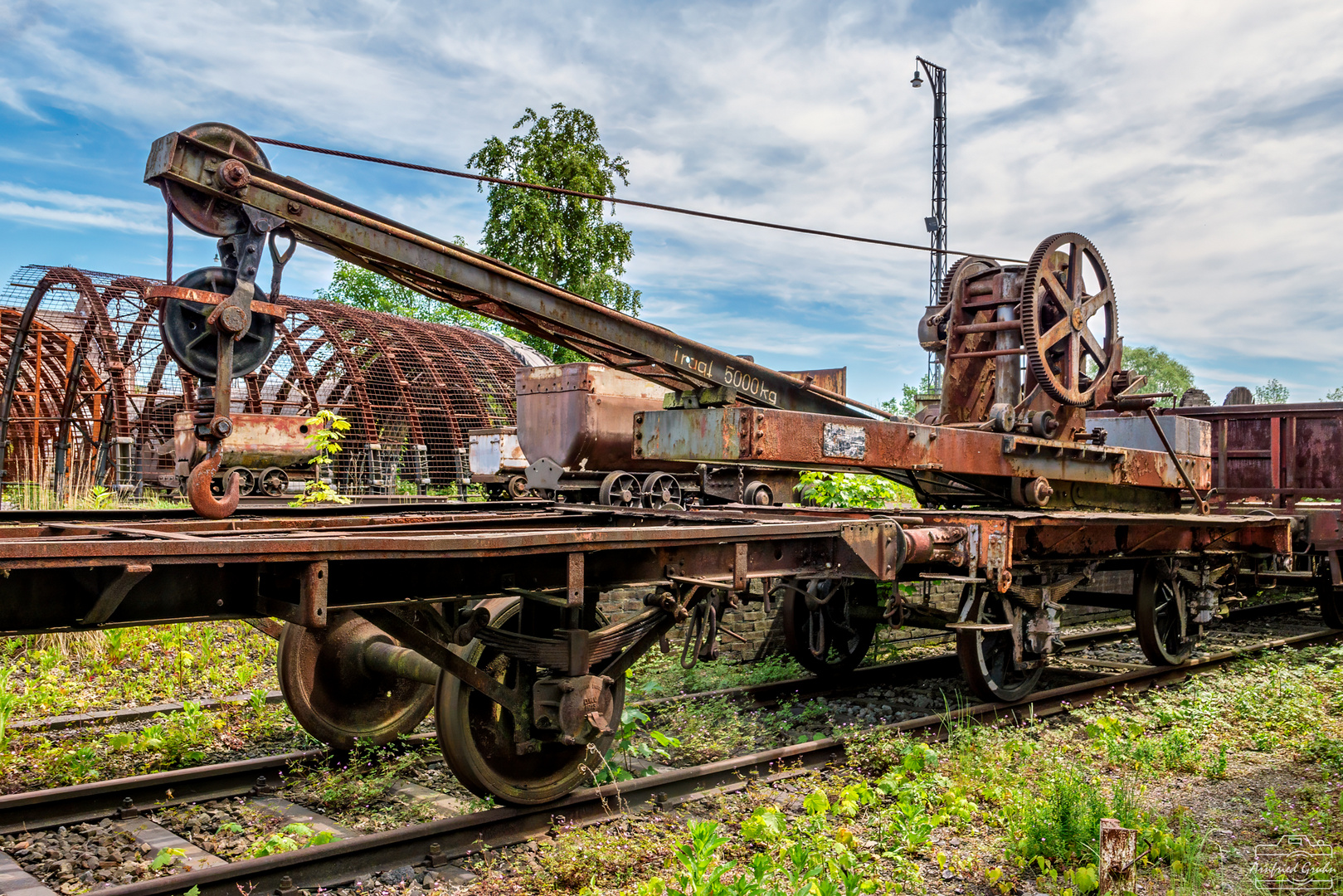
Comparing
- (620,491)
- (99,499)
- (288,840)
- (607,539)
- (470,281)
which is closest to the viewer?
(607,539)

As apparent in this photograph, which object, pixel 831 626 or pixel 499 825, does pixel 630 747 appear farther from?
pixel 831 626

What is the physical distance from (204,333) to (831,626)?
17.7ft

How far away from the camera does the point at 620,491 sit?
10961 millimetres

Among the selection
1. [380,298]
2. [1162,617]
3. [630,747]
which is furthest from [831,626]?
[380,298]

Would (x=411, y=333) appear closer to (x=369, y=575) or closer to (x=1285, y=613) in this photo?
(x=1285, y=613)

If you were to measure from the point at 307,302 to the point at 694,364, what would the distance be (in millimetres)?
17361

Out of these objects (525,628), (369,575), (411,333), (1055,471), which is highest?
(411,333)

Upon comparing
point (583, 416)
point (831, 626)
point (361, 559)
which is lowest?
point (831, 626)

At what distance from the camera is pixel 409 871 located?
4035 mm

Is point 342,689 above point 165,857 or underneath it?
above

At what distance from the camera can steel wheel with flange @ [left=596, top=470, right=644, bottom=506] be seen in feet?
34.8

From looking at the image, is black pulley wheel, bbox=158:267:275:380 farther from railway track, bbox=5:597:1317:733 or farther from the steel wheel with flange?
the steel wheel with flange

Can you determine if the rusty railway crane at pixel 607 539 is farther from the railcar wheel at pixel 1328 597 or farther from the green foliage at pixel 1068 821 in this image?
the railcar wheel at pixel 1328 597

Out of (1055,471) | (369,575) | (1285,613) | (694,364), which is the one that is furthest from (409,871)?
(1285,613)
